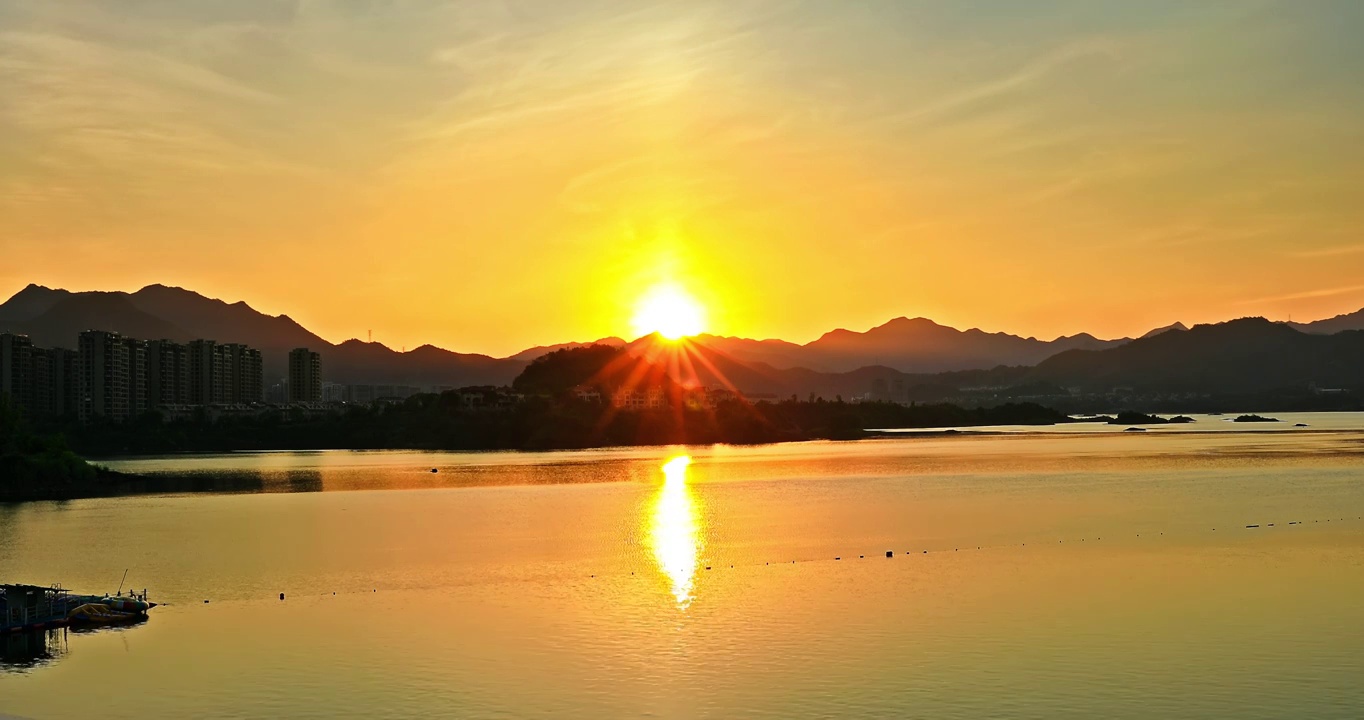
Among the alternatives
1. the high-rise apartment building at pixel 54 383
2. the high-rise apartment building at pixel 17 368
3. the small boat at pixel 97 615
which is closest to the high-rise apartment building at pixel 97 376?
the high-rise apartment building at pixel 54 383

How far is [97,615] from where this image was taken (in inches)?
1368

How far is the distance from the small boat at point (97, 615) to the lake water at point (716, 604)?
43.7 inches

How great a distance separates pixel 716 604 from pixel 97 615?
18.9m

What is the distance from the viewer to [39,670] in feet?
95.0

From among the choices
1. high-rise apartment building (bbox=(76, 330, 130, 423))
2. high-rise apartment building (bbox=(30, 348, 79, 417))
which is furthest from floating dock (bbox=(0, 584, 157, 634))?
high-rise apartment building (bbox=(30, 348, 79, 417))

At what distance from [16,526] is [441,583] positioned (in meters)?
36.0

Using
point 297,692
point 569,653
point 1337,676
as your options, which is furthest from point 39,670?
point 1337,676

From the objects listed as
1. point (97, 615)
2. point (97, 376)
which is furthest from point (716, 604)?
point (97, 376)

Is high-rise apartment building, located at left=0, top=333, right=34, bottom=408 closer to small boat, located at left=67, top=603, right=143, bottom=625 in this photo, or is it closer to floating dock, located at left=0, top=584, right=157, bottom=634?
floating dock, located at left=0, top=584, right=157, bottom=634

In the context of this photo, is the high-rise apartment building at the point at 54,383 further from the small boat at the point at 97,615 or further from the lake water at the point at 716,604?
the small boat at the point at 97,615

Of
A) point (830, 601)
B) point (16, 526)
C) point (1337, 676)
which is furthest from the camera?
point (16, 526)

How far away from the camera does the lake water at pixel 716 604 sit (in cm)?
2575

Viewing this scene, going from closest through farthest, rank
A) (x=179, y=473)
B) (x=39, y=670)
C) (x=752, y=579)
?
(x=39, y=670) < (x=752, y=579) < (x=179, y=473)

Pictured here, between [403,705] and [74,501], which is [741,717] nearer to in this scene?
[403,705]
